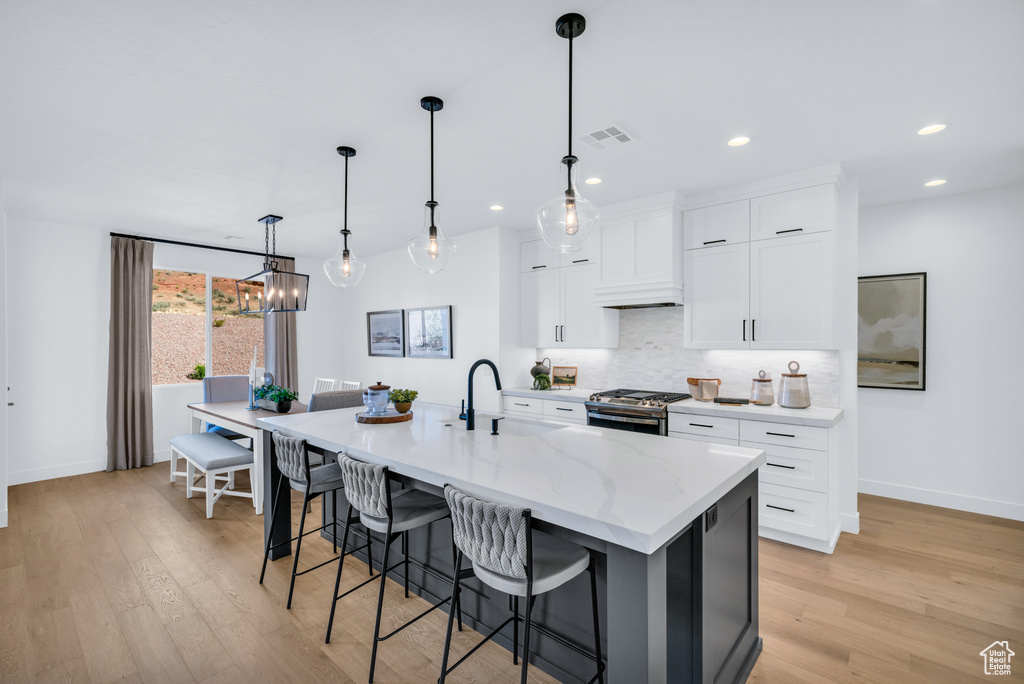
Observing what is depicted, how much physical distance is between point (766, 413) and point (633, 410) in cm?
94

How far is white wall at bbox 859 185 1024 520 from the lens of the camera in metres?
3.62

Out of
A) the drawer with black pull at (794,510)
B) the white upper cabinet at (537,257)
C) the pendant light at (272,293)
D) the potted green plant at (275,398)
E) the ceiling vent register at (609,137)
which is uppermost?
the ceiling vent register at (609,137)

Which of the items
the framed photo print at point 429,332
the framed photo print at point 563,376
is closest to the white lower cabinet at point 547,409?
the framed photo print at point 563,376

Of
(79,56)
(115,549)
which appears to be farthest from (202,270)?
(79,56)

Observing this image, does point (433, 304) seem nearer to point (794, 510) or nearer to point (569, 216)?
point (569, 216)

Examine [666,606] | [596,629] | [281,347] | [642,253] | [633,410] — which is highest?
[642,253]

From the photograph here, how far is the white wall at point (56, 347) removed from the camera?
459 cm

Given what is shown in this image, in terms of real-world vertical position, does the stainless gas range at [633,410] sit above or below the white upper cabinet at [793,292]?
below

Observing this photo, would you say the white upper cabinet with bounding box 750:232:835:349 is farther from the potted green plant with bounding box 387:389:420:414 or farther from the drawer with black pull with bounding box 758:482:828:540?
the potted green plant with bounding box 387:389:420:414

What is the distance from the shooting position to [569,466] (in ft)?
6.03

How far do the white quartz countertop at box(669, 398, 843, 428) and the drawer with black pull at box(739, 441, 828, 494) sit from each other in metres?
0.19

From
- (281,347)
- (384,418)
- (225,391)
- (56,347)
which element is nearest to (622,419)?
(384,418)

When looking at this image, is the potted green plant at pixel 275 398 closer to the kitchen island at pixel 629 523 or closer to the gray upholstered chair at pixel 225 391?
the gray upholstered chair at pixel 225 391

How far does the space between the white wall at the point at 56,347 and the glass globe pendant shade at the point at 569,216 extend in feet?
17.8
